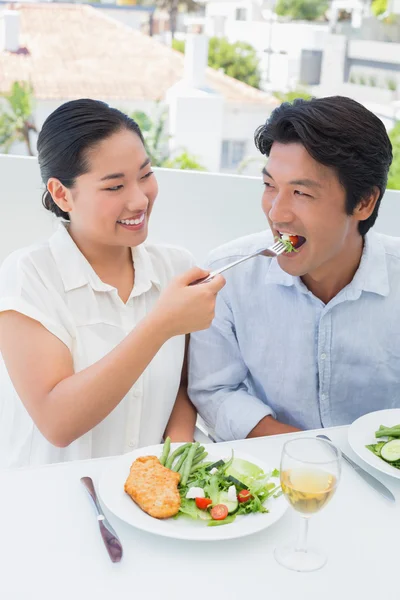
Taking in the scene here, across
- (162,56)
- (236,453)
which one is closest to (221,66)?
(162,56)

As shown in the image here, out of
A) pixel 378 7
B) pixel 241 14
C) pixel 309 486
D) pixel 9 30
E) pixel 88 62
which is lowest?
pixel 88 62

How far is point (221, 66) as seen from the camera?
99.3ft

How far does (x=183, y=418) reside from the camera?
6.02 ft

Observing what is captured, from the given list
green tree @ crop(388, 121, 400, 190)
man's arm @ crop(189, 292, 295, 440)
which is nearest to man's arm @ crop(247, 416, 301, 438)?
man's arm @ crop(189, 292, 295, 440)

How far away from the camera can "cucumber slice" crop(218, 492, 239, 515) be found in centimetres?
121

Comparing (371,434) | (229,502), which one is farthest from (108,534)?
(371,434)

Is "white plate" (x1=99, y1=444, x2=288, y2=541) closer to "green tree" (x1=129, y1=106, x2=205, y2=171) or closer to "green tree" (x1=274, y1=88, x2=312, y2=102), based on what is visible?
"green tree" (x1=129, y1=106, x2=205, y2=171)

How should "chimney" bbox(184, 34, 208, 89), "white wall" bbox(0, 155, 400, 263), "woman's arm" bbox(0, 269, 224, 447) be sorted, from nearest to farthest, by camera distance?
"woman's arm" bbox(0, 269, 224, 447) < "white wall" bbox(0, 155, 400, 263) < "chimney" bbox(184, 34, 208, 89)

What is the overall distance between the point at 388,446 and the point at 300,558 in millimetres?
376

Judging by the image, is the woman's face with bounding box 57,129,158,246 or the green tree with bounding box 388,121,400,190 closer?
the woman's face with bounding box 57,129,158,246

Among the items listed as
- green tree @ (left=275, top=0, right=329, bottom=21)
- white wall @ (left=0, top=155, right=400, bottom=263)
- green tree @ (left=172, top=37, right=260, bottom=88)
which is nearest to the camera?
white wall @ (left=0, top=155, right=400, bottom=263)

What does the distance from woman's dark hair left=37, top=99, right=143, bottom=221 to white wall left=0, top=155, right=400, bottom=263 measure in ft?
5.30

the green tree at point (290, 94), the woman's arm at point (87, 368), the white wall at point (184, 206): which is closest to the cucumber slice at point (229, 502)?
the woman's arm at point (87, 368)

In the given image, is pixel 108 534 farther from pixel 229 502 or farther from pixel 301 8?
pixel 301 8
